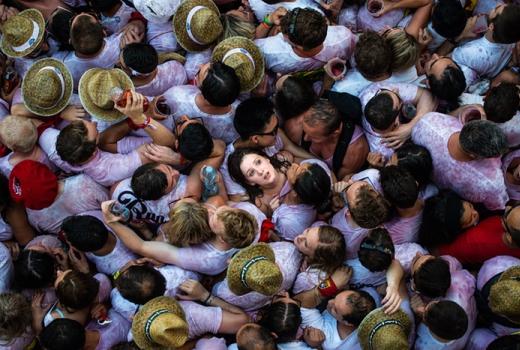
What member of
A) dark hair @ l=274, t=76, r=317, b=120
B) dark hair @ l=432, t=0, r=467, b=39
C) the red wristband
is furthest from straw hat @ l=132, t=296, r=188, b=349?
dark hair @ l=432, t=0, r=467, b=39

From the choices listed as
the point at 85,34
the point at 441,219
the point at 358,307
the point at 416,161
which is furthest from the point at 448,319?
the point at 85,34

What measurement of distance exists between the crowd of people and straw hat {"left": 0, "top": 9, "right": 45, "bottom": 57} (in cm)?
1

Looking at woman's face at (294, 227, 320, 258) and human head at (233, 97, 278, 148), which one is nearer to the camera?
woman's face at (294, 227, 320, 258)

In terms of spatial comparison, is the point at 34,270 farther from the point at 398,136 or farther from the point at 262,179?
the point at 398,136

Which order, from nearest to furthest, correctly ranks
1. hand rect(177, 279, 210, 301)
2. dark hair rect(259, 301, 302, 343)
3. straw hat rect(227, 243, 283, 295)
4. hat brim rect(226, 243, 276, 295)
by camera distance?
straw hat rect(227, 243, 283, 295) < hat brim rect(226, 243, 276, 295) < dark hair rect(259, 301, 302, 343) < hand rect(177, 279, 210, 301)

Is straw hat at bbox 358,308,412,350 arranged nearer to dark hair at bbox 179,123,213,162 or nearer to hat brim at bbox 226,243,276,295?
hat brim at bbox 226,243,276,295

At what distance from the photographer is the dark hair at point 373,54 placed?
4531 mm

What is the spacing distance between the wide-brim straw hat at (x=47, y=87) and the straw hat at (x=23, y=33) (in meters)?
0.21

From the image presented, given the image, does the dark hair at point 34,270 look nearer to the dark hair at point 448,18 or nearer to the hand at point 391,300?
the hand at point 391,300

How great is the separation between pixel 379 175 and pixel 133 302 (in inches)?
76.8

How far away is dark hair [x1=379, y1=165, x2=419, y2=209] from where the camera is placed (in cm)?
401

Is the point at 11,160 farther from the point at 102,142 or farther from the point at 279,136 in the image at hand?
the point at 279,136

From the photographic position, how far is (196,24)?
4.77 m

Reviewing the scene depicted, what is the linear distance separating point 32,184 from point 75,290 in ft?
2.84
